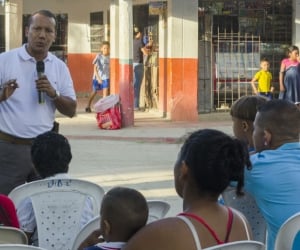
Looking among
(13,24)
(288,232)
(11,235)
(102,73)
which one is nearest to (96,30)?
(13,24)

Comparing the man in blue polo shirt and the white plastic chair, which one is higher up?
the man in blue polo shirt

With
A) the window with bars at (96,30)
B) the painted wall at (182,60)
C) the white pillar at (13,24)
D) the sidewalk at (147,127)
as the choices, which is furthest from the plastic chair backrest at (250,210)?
the window with bars at (96,30)

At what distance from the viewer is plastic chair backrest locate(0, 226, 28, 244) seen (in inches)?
128

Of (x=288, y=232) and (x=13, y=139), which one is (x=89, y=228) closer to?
(x=288, y=232)

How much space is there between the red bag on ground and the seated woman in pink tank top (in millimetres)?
10689

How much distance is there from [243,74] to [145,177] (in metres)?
7.49

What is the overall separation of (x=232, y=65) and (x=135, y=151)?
5367mm

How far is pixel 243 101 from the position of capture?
396cm

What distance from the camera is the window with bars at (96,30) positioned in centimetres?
1972

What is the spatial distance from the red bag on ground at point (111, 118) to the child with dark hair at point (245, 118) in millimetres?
9615

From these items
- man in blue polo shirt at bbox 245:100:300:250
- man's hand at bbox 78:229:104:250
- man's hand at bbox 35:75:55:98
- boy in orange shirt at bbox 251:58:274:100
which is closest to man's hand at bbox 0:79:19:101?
man's hand at bbox 35:75:55:98

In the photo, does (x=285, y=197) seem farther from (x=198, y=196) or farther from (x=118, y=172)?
(x=118, y=172)

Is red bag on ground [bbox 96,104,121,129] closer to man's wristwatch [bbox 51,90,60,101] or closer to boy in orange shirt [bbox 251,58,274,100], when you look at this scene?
boy in orange shirt [bbox 251,58,274,100]

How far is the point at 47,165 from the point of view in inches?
154
